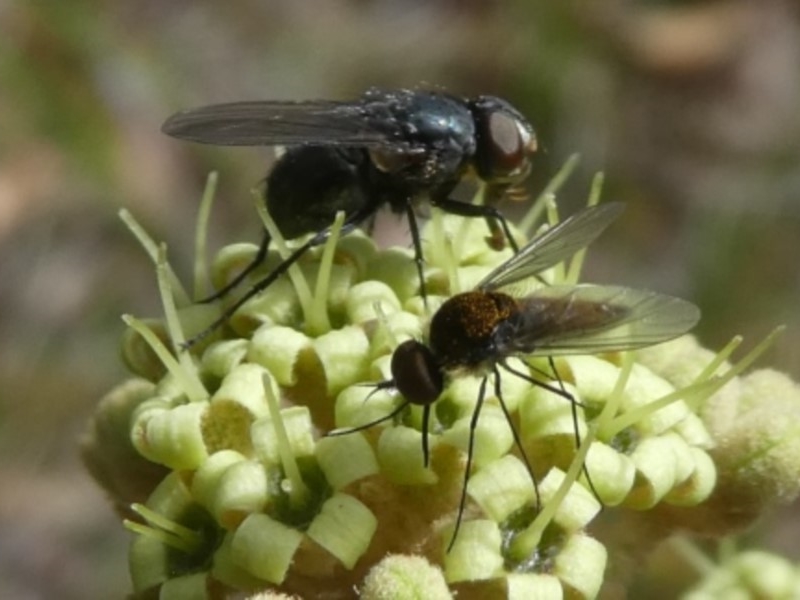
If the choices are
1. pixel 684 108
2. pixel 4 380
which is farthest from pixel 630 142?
pixel 4 380

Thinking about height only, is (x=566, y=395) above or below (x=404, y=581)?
above

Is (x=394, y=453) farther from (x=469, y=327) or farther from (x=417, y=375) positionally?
(x=469, y=327)

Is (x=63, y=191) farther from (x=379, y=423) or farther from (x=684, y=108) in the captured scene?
(x=379, y=423)

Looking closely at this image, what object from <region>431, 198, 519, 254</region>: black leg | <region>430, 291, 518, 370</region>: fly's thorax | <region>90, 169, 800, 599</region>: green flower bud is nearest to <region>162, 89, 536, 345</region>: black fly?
<region>431, 198, 519, 254</region>: black leg

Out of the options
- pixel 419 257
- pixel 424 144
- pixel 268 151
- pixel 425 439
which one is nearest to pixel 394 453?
pixel 425 439

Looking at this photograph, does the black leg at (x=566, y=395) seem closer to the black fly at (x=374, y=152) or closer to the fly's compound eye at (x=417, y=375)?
the fly's compound eye at (x=417, y=375)

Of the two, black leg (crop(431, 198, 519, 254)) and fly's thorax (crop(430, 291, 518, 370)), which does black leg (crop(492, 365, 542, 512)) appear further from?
black leg (crop(431, 198, 519, 254))

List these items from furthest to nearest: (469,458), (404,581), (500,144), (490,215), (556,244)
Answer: (500,144), (490,215), (556,244), (469,458), (404,581)
